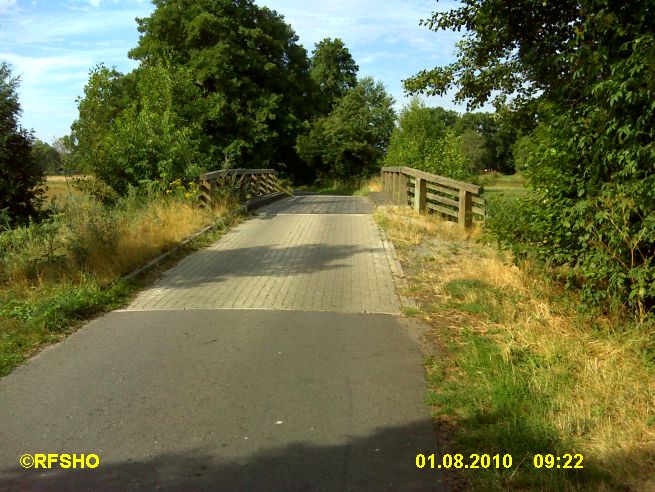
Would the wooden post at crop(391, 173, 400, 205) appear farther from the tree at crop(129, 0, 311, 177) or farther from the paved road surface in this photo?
the tree at crop(129, 0, 311, 177)

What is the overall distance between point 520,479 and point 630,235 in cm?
243

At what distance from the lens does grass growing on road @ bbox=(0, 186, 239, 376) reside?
231 inches

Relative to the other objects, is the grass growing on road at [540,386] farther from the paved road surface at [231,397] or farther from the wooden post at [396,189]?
the wooden post at [396,189]

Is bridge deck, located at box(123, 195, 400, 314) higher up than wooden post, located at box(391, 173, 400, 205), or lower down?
lower down

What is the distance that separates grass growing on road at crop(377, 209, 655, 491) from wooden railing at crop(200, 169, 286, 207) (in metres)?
9.12

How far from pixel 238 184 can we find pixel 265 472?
14.5 m

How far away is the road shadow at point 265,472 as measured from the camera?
3.18 m

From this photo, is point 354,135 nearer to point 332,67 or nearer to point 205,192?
point 332,67

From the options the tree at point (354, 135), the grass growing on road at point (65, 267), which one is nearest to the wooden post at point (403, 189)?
the grass growing on road at point (65, 267)

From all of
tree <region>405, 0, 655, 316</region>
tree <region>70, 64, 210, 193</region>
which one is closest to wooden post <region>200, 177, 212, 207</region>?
tree <region>70, 64, 210, 193</region>

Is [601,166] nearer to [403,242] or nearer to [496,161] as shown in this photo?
[403,242]

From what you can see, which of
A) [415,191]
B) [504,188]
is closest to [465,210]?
[415,191]

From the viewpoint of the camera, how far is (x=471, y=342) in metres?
5.30

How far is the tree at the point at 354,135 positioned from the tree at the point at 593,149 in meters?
32.2
